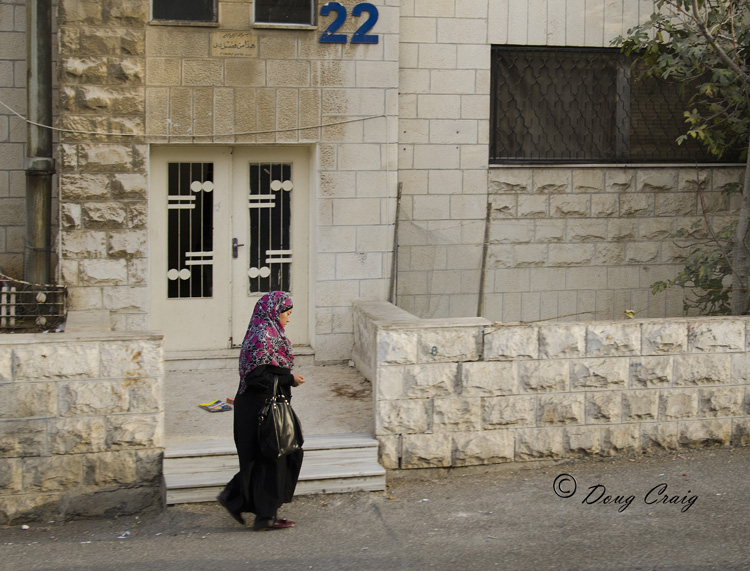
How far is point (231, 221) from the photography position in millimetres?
9539

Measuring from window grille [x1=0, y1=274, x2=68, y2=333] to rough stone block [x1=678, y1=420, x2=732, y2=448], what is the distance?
5.59 metres

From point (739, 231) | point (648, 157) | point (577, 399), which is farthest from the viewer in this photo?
point (648, 157)

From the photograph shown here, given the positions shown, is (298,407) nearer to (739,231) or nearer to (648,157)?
(739,231)

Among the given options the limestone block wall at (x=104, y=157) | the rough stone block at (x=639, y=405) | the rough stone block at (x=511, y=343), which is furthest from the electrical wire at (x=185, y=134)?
the rough stone block at (x=639, y=405)

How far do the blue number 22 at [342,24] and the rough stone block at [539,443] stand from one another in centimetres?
443

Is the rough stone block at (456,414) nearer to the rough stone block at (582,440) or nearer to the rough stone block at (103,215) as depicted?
the rough stone block at (582,440)

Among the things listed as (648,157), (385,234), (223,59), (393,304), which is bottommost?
(393,304)

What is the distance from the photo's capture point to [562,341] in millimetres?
7387

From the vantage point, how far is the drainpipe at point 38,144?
8867 millimetres

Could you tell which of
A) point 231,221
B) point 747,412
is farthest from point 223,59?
point 747,412

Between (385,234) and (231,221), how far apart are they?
5.32 ft

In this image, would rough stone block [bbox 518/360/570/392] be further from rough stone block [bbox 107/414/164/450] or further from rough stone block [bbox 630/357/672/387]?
rough stone block [bbox 107/414/164/450]

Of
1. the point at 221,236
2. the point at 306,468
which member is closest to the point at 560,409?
the point at 306,468

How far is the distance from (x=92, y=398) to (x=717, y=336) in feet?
16.6
